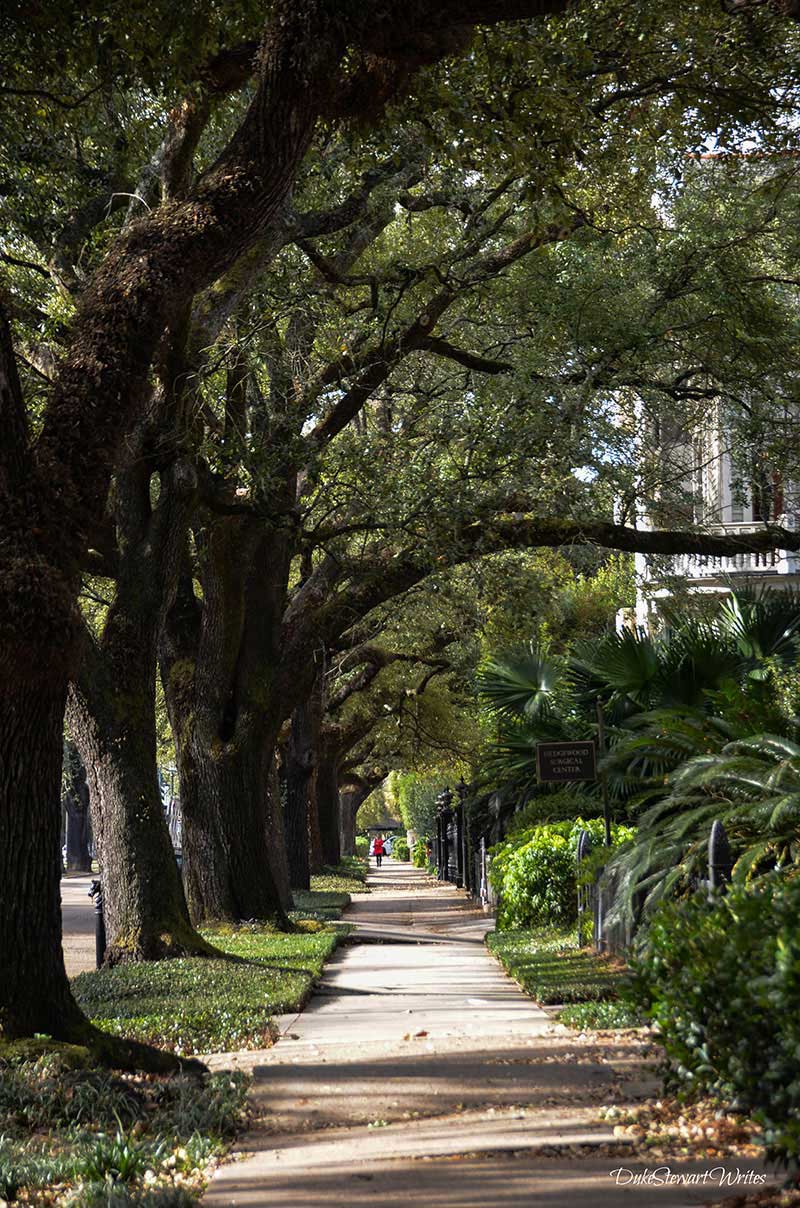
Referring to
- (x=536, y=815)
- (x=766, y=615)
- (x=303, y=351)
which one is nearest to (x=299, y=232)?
(x=303, y=351)

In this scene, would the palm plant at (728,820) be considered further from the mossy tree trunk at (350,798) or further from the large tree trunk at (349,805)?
the large tree trunk at (349,805)

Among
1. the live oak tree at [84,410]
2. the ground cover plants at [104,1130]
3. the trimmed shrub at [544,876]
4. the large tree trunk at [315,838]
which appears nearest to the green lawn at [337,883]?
the large tree trunk at [315,838]

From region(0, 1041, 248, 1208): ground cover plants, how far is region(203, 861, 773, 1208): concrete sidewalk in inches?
7.2

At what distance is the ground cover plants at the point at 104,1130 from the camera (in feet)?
16.4

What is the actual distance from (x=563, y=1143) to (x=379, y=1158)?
0.71m

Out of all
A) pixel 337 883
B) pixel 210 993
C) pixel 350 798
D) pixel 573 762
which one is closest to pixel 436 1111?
pixel 210 993

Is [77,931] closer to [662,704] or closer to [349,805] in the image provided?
[662,704]

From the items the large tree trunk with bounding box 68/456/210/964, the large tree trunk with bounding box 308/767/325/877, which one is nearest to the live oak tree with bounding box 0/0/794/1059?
the large tree trunk with bounding box 68/456/210/964

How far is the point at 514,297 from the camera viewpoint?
54.7 feet

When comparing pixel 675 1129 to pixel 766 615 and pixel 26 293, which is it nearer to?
pixel 766 615

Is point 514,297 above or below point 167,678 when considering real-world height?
above

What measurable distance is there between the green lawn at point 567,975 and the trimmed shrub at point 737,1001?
6.01ft

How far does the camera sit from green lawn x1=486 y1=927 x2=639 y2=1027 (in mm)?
8930

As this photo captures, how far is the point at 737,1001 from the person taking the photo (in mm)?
4453
